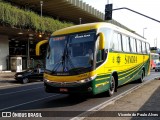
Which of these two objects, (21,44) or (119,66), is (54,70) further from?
(21,44)

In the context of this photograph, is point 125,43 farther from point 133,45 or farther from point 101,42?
point 101,42

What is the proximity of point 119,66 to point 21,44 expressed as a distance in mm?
37551

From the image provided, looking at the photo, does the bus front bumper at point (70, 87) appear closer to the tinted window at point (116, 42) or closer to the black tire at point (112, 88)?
the black tire at point (112, 88)

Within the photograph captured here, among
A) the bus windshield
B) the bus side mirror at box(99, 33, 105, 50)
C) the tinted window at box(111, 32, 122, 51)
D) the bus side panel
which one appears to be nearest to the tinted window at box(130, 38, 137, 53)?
the tinted window at box(111, 32, 122, 51)

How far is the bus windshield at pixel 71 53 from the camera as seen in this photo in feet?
35.1

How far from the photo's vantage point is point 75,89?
412 inches

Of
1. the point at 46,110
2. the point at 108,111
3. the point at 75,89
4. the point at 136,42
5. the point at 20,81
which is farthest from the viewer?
the point at 20,81

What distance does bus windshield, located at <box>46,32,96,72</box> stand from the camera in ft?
35.1

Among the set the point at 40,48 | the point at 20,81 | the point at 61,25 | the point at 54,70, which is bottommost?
the point at 20,81

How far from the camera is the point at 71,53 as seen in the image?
11016 mm

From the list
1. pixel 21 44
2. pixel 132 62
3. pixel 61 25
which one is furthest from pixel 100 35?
pixel 21 44

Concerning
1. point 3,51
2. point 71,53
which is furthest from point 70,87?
point 3,51

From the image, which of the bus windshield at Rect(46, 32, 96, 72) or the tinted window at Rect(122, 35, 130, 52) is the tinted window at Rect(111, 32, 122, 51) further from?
the bus windshield at Rect(46, 32, 96, 72)

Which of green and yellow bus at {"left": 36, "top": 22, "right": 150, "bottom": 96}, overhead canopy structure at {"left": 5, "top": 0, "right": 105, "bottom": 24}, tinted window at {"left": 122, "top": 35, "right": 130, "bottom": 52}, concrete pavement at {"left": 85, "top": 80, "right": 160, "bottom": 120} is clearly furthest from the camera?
overhead canopy structure at {"left": 5, "top": 0, "right": 105, "bottom": 24}
